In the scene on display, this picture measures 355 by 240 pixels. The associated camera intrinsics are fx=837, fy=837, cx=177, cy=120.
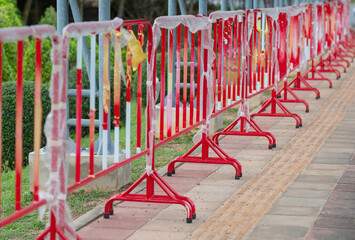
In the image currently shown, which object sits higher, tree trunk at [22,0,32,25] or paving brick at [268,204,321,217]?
tree trunk at [22,0,32,25]

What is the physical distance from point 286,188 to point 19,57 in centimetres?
345

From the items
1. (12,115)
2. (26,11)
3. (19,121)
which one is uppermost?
(26,11)

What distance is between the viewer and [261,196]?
690 centimetres

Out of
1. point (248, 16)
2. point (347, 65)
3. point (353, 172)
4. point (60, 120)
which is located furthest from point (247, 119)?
point (347, 65)

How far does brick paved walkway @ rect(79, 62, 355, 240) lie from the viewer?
5840mm

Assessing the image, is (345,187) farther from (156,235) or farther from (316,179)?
(156,235)

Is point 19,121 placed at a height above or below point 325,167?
above

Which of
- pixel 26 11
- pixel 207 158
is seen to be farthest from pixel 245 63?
pixel 26 11

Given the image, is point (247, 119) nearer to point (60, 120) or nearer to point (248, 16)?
point (248, 16)

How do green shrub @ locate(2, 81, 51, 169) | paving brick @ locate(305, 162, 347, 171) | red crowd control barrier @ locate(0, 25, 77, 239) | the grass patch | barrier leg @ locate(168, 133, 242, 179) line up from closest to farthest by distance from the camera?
red crowd control barrier @ locate(0, 25, 77, 239) < the grass patch < barrier leg @ locate(168, 133, 242, 179) < paving brick @ locate(305, 162, 347, 171) < green shrub @ locate(2, 81, 51, 169)

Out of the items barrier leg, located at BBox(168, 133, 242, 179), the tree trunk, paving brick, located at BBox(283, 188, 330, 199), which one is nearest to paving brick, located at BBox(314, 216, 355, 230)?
paving brick, located at BBox(283, 188, 330, 199)

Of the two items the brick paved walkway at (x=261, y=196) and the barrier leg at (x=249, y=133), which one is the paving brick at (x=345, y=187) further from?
the barrier leg at (x=249, y=133)

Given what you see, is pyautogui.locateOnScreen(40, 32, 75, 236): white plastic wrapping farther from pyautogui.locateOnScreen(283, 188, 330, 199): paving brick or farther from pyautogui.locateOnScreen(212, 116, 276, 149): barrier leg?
pyautogui.locateOnScreen(212, 116, 276, 149): barrier leg

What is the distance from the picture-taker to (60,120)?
481 cm
